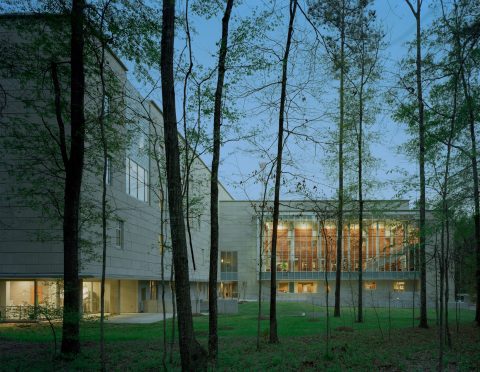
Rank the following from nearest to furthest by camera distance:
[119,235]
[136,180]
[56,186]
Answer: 1. [56,186]
2. [119,235]
3. [136,180]

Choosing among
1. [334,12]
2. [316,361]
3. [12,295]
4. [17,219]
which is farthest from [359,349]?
[12,295]

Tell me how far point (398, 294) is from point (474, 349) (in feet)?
145

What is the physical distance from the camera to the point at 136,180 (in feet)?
122

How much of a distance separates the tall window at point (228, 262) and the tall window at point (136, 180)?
3502 cm

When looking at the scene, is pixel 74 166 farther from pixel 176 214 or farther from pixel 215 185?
pixel 176 214

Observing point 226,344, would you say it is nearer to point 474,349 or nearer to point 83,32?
point 474,349

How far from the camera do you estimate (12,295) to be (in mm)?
28688

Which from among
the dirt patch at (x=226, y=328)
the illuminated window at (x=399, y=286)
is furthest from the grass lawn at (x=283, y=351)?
the illuminated window at (x=399, y=286)

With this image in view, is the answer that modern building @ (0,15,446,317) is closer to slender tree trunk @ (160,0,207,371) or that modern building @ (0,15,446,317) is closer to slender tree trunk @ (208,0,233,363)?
slender tree trunk @ (208,0,233,363)

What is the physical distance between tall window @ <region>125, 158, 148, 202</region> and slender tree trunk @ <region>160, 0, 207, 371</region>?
79.4ft

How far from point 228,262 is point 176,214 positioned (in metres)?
64.5

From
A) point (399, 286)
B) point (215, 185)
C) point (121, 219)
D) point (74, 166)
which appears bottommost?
point (399, 286)

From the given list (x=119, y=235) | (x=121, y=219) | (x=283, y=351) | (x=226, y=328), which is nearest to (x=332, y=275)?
(x=119, y=235)

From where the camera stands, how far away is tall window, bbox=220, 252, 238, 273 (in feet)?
242
